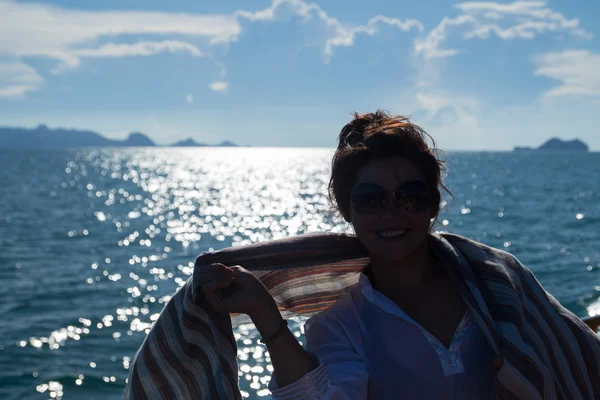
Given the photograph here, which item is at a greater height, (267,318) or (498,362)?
(267,318)

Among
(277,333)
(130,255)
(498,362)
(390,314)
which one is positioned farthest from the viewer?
(130,255)

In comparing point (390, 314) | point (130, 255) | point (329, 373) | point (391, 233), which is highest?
point (391, 233)

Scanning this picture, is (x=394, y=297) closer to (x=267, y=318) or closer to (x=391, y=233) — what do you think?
(x=391, y=233)

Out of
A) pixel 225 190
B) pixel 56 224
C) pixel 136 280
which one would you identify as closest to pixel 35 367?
pixel 136 280

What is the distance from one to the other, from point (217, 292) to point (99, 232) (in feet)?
101

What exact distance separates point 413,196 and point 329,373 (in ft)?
2.43

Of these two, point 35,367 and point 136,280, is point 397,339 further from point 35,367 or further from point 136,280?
point 136,280

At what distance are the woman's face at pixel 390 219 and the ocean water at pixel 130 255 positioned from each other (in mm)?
231

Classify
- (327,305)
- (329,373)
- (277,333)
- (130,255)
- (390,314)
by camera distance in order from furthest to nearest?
(130,255) < (327,305) < (390,314) < (329,373) < (277,333)

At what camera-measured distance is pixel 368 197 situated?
247cm

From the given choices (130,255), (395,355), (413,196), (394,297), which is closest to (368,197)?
(413,196)

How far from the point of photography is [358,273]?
9.39ft

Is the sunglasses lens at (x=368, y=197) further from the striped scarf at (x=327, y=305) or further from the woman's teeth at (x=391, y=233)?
the striped scarf at (x=327, y=305)

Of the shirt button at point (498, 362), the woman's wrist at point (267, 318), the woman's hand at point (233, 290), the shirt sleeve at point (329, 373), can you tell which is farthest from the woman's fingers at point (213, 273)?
the shirt button at point (498, 362)
